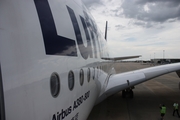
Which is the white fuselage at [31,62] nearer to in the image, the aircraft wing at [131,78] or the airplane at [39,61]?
the airplane at [39,61]

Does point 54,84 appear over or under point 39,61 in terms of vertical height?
under

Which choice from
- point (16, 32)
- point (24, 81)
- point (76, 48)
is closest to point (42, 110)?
point (24, 81)

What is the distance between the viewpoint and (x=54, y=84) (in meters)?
2.40

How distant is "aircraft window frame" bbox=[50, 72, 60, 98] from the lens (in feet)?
7.65

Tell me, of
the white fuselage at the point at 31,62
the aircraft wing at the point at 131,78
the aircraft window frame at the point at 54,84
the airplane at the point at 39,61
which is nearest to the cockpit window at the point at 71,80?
the airplane at the point at 39,61

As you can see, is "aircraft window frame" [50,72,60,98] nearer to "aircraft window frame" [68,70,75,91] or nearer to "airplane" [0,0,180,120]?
"airplane" [0,0,180,120]

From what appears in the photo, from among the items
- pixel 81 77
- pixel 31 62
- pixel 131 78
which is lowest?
pixel 131 78

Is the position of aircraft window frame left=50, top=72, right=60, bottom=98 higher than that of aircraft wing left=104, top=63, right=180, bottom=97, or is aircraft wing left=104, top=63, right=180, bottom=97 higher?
aircraft window frame left=50, top=72, right=60, bottom=98

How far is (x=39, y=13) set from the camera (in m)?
2.21

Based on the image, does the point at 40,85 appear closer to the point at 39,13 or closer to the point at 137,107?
the point at 39,13

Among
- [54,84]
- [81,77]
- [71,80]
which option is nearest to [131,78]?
[81,77]

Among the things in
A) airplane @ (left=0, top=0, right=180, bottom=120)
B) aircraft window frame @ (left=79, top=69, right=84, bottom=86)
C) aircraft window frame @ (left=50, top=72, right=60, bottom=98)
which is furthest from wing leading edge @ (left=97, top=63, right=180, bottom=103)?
aircraft window frame @ (left=50, top=72, right=60, bottom=98)

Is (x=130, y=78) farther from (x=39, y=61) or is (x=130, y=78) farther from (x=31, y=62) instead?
(x=31, y=62)

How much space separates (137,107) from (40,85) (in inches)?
347
